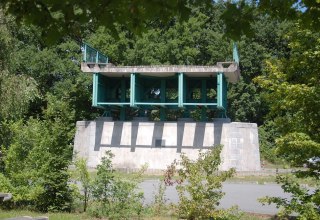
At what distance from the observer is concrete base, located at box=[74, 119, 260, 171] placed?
1143 inches

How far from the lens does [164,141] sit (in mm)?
29859

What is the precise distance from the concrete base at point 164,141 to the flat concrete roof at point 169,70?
336 cm

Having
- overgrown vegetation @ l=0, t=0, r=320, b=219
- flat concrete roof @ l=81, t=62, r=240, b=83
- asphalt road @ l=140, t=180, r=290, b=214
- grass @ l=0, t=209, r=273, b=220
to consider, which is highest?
flat concrete roof @ l=81, t=62, r=240, b=83

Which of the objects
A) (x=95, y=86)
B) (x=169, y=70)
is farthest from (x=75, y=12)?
(x=95, y=86)

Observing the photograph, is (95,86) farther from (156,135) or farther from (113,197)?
(113,197)

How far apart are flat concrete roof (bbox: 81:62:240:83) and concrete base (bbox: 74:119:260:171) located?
3363 mm

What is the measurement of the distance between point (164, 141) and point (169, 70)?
15.7 ft

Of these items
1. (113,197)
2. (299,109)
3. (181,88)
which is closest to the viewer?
(299,109)

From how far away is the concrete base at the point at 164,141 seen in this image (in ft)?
95.3

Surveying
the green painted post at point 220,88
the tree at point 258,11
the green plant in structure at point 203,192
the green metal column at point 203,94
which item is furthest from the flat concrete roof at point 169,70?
the tree at point 258,11

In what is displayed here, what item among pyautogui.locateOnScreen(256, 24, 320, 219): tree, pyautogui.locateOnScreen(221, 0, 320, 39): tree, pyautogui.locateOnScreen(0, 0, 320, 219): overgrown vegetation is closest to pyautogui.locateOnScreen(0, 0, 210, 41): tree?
pyautogui.locateOnScreen(0, 0, 320, 219): overgrown vegetation

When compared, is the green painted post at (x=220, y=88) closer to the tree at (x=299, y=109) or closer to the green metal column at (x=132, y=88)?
the green metal column at (x=132, y=88)

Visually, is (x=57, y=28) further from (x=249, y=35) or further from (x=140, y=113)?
(x=140, y=113)

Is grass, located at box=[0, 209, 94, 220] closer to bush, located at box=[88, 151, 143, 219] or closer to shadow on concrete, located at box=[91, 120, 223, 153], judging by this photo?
bush, located at box=[88, 151, 143, 219]
